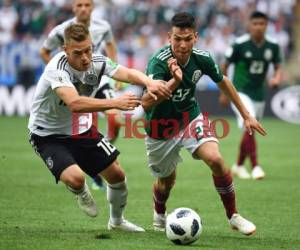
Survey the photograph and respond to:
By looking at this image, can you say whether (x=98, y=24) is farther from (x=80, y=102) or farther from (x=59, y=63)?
(x=80, y=102)

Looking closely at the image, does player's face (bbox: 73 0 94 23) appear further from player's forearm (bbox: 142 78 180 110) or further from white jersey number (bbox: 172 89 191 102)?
player's forearm (bbox: 142 78 180 110)

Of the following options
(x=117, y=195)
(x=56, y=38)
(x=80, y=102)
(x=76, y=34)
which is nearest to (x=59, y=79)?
(x=80, y=102)

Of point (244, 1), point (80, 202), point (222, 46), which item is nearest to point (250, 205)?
point (80, 202)

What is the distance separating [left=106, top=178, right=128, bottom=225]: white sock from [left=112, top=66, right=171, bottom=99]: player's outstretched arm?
3.60 ft

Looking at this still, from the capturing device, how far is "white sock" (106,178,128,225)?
8852 mm

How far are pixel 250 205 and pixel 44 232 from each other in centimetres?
321

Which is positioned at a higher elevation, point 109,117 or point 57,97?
point 57,97

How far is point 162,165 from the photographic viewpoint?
29.6 ft

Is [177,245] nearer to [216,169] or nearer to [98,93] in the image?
[216,169]

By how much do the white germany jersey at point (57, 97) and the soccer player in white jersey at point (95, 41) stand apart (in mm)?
3046

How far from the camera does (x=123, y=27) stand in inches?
1107

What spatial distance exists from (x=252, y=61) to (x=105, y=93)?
11.7 ft

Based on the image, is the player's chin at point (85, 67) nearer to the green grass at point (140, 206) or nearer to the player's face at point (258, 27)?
the green grass at point (140, 206)

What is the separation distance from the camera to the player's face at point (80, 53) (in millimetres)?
8094
